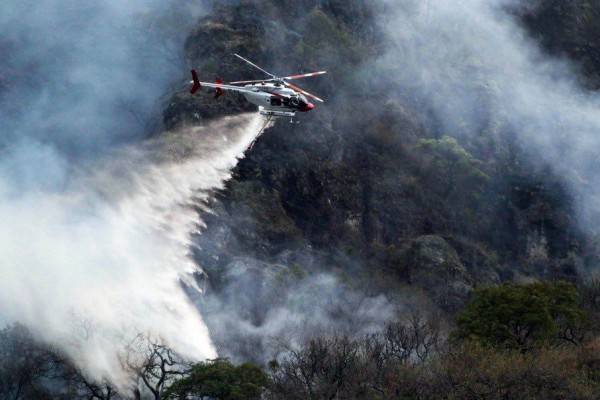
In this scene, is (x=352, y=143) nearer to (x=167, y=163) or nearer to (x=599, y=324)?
(x=167, y=163)

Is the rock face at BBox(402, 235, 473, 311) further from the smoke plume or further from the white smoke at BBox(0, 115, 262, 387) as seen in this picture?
the white smoke at BBox(0, 115, 262, 387)

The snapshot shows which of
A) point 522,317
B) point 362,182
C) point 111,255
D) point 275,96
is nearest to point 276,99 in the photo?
point 275,96

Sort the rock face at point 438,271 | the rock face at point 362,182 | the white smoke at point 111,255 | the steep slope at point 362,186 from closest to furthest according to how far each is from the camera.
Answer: the white smoke at point 111,255 < the rock face at point 438,271 < the steep slope at point 362,186 < the rock face at point 362,182

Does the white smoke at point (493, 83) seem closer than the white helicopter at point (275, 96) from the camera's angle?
No

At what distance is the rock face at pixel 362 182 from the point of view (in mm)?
84188

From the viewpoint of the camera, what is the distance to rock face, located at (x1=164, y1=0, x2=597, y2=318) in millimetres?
84188

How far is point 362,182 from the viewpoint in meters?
91.7

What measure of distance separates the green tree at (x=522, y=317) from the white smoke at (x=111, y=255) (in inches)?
677

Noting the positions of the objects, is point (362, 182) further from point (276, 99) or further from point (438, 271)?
point (276, 99)

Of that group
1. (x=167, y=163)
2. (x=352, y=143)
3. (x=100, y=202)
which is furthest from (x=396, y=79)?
(x=100, y=202)

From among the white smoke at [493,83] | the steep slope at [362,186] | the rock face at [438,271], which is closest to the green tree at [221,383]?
the steep slope at [362,186]

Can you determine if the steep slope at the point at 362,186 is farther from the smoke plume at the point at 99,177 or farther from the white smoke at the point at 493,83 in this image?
the smoke plume at the point at 99,177

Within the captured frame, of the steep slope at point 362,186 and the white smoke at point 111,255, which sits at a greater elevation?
the steep slope at point 362,186

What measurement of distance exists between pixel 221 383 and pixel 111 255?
16352mm
